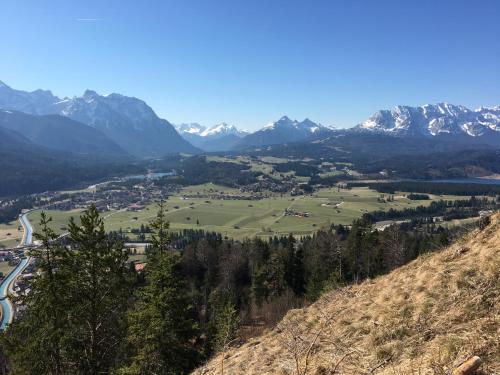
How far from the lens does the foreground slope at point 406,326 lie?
6.46 m

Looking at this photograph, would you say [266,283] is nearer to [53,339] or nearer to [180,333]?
[180,333]

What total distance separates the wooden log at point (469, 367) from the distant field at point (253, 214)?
372 feet

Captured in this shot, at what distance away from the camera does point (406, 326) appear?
8555 millimetres

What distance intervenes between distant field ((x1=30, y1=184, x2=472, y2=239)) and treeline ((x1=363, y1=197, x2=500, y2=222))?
7.86 meters

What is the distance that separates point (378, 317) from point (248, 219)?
138 metres

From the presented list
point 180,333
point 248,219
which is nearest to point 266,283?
point 180,333

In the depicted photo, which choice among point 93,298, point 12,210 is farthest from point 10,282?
point 12,210

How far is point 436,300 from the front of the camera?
31.5 feet

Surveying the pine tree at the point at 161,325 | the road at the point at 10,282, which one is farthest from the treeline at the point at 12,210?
the pine tree at the point at 161,325

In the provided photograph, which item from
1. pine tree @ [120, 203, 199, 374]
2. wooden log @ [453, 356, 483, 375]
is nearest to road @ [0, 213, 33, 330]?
pine tree @ [120, 203, 199, 374]

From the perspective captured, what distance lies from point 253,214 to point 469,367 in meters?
154

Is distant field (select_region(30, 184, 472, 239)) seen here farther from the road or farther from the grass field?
the grass field

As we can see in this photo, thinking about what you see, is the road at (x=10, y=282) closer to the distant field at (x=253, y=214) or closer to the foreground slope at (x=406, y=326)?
the distant field at (x=253, y=214)

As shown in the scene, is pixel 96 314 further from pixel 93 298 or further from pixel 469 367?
pixel 469 367
